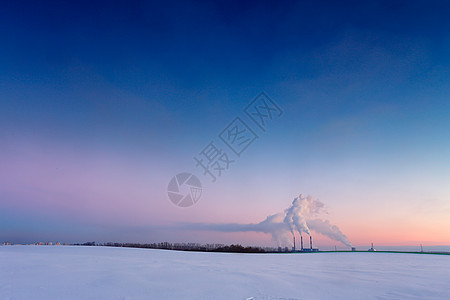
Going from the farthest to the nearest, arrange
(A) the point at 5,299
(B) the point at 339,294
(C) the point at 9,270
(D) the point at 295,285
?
(C) the point at 9,270
(D) the point at 295,285
(B) the point at 339,294
(A) the point at 5,299

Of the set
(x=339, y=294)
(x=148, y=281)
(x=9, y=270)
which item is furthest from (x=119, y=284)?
(x=339, y=294)

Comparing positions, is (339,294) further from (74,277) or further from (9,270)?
(9,270)

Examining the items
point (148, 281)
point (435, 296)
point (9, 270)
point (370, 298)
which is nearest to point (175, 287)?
point (148, 281)

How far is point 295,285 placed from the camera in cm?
649

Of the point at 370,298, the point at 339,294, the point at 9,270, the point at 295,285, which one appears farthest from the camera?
the point at 9,270

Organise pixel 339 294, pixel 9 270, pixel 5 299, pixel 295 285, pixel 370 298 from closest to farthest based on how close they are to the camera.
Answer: pixel 5 299 → pixel 370 298 → pixel 339 294 → pixel 295 285 → pixel 9 270

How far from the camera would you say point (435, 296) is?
5.73m

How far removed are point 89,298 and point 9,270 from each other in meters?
4.29

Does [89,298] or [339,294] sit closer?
[89,298]

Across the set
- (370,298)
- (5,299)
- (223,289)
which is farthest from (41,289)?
(370,298)

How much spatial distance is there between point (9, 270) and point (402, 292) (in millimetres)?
9875

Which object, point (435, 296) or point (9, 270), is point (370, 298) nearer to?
point (435, 296)

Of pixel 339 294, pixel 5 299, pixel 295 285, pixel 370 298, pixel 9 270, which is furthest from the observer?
pixel 9 270

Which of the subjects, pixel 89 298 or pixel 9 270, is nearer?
pixel 89 298
